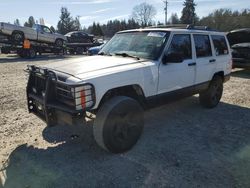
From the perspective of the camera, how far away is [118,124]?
13.4ft

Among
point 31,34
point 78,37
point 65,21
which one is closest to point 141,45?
point 31,34

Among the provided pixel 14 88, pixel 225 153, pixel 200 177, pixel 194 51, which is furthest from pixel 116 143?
pixel 14 88

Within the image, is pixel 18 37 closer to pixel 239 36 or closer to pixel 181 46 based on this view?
pixel 239 36

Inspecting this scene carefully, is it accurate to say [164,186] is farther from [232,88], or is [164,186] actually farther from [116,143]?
[232,88]

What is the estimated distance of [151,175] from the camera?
364cm

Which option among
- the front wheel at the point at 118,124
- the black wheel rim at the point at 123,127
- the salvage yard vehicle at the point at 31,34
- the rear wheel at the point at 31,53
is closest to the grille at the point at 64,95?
the front wheel at the point at 118,124

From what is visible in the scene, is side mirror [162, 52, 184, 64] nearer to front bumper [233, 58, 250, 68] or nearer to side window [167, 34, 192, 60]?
side window [167, 34, 192, 60]

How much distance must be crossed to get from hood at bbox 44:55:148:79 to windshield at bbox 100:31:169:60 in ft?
1.00

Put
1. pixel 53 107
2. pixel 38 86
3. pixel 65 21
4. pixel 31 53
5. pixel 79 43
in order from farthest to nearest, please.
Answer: pixel 65 21
pixel 79 43
pixel 31 53
pixel 38 86
pixel 53 107

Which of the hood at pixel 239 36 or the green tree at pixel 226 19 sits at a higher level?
the green tree at pixel 226 19

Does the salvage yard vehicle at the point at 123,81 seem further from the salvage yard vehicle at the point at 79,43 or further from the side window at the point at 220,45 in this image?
the salvage yard vehicle at the point at 79,43

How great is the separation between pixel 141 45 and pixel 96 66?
121 cm

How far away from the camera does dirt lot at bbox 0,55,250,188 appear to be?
3.53 metres

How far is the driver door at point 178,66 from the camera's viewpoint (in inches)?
188
